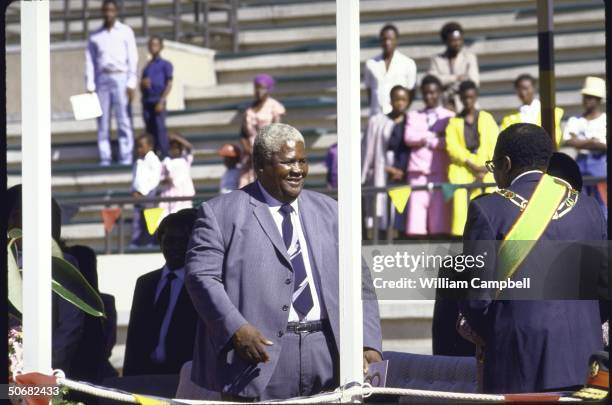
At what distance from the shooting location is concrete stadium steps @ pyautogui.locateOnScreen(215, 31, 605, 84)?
54.2ft

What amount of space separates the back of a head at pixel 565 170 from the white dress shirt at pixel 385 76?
22.9 ft

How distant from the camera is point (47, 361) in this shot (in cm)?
512

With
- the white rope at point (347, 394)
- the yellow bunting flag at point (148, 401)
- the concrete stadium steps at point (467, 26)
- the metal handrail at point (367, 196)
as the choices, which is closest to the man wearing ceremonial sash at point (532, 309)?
the white rope at point (347, 394)

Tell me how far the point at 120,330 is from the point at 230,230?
6653mm

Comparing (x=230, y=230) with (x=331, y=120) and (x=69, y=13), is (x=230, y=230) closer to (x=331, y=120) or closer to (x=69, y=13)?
(x=331, y=120)

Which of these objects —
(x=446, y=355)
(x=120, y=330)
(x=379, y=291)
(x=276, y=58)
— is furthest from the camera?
(x=276, y=58)

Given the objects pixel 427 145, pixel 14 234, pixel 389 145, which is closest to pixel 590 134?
pixel 427 145

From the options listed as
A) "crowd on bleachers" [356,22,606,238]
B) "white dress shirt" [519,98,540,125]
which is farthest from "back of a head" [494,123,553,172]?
"crowd on bleachers" [356,22,606,238]

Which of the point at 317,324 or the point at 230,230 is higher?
the point at 230,230

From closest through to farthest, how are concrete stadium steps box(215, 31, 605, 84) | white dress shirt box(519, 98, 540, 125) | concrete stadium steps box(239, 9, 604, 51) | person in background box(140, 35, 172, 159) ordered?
1. white dress shirt box(519, 98, 540, 125)
2. person in background box(140, 35, 172, 159)
3. concrete stadium steps box(215, 31, 605, 84)
4. concrete stadium steps box(239, 9, 604, 51)

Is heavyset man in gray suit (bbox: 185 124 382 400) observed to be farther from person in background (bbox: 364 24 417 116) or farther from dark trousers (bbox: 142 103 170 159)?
dark trousers (bbox: 142 103 170 159)

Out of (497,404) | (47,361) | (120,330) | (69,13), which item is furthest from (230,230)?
(69,13)

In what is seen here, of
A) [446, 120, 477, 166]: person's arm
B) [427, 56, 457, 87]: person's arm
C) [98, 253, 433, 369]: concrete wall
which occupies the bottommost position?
[98, 253, 433, 369]: concrete wall

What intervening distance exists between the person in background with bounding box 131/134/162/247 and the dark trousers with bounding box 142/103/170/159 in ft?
4.43
